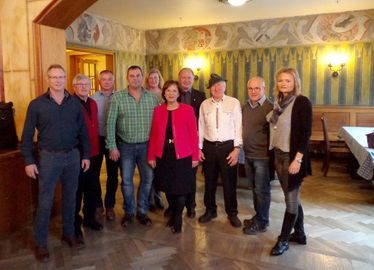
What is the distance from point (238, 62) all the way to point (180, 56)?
54.5 inches

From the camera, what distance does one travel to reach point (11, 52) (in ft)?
11.3

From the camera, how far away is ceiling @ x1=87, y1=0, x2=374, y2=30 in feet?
18.5

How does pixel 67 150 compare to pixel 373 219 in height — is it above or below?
above

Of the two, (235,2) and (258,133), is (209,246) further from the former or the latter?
(235,2)

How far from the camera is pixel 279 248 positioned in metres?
2.79

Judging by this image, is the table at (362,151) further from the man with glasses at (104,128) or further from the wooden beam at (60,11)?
the wooden beam at (60,11)

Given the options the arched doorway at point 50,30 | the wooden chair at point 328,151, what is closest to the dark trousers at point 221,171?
the arched doorway at point 50,30

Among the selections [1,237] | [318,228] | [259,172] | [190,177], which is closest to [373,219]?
[318,228]

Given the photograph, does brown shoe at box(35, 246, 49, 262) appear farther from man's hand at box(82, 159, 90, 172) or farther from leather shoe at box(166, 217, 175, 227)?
leather shoe at box(166, 217, 175, 227)

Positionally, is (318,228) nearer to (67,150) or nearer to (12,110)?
(67,150)

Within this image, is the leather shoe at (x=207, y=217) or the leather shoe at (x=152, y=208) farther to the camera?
the leather shoe at (x=152, y=208)

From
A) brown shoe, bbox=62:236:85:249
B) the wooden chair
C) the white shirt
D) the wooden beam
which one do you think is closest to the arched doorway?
the wooden beam

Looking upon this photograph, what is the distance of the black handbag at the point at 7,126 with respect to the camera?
3211 millimetres

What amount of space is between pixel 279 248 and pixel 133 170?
1549 mm
